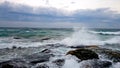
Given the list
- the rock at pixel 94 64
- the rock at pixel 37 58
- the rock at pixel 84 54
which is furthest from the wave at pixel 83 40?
the rock at pixel 94 64

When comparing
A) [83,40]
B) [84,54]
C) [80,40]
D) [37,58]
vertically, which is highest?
[84,54]

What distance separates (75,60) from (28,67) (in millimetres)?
2597

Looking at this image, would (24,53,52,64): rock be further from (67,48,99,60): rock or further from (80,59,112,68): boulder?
(80,59,112,68): boulder

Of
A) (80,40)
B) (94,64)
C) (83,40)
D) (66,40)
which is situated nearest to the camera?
(94,64)

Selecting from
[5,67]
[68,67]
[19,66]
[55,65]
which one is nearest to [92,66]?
[68,67]

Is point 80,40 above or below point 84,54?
below

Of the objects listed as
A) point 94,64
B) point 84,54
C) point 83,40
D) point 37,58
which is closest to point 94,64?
point 94,64

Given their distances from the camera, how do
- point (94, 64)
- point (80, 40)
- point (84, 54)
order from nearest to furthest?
point (94, 64), point (84, 54), point (80, 40)

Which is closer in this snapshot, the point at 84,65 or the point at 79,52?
the point at 84,65

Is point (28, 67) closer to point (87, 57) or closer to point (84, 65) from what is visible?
point (84, 65)

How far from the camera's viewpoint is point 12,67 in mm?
8539

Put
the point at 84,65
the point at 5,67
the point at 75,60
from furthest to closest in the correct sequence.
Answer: the point at 75,60 → the point at 84,65 → the point at 5,67

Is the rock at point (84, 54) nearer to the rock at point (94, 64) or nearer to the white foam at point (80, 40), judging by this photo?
the rock at point (94, 64)

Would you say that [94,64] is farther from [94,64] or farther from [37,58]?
[37,58]
